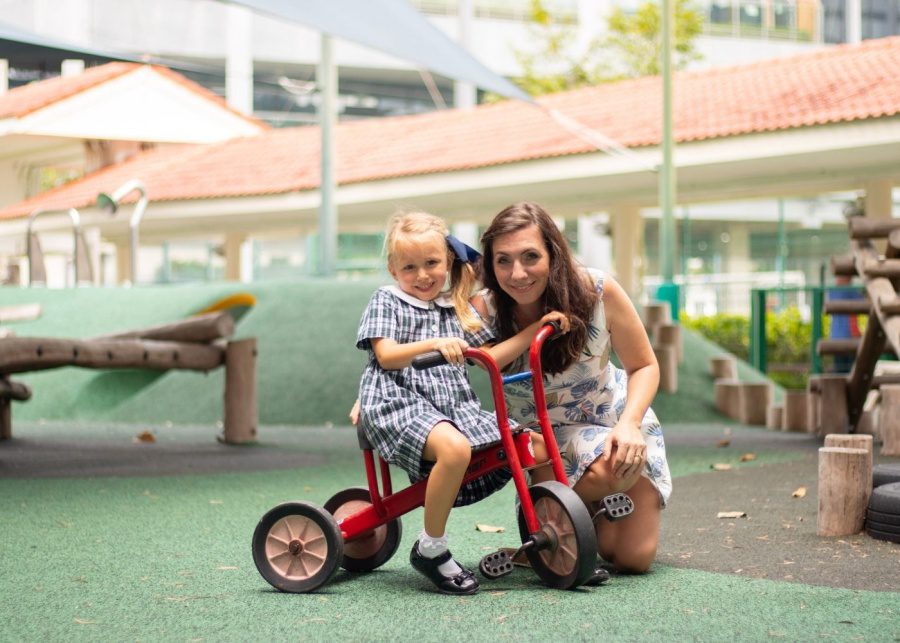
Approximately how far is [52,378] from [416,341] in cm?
817

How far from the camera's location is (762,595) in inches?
129

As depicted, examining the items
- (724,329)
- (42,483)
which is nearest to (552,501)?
(42,483)

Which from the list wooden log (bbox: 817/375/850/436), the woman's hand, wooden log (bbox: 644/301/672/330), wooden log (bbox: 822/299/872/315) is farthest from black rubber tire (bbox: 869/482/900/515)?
wooden log (bbox: 644/301/672/330)

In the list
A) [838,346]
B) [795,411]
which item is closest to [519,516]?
[838,346]

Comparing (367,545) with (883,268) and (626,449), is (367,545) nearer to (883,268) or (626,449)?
(626,449)

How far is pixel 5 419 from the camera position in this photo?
8117 millimetres

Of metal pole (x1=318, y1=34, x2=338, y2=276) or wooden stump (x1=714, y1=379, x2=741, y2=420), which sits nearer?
wooden stump (x1=714, y1=379, x2=741, y2=420)

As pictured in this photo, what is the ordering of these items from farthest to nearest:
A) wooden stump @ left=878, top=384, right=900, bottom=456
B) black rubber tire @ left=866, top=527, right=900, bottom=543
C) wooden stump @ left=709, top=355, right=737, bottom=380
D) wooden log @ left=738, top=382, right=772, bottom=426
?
wooden stump @ left=709, top=355, right=737, bottom=380 → wooden log @ left=738, top=382, right=772, bottom=426 → wooden stump @ left=878, top=384, right=900, bottom=456 → black rubber tire @ left=866, top=527, right=900, bottom=543

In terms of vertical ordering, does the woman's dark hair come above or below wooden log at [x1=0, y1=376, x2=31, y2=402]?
above

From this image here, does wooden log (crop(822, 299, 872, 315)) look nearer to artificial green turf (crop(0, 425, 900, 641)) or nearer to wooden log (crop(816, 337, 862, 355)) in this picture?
wooden log (crop(816, 337, 862, 355))

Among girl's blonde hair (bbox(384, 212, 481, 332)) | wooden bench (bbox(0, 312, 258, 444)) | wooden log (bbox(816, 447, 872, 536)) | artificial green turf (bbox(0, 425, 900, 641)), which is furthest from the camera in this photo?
wooden bench (bbox(0, 312, 258, 444))

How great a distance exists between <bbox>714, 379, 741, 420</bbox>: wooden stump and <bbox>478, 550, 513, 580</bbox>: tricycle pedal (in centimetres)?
665

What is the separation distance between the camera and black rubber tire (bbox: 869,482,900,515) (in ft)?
13.3

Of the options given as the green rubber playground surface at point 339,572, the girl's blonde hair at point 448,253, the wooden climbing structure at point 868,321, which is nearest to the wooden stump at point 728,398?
the green rubber playground surface at point 339,572
